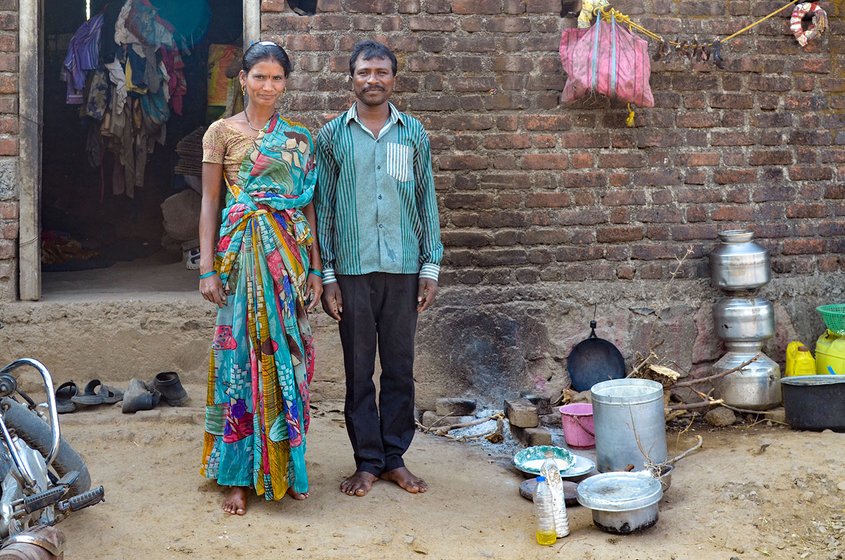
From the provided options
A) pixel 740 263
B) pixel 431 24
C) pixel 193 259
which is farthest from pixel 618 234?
pixel 193 259

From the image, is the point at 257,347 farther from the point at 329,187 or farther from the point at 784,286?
the point at 784,286

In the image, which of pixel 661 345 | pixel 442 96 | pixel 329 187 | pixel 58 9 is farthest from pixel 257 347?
pixel 58 9

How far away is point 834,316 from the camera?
198 inches

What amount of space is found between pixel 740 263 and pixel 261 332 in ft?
9.66

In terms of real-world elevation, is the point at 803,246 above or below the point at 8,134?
below

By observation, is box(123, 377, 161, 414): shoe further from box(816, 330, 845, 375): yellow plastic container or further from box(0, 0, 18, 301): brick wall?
box(816, 330, 845, 375): yellow plastic container

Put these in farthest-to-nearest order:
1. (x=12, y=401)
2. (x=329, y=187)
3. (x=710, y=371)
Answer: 1. (x=710, y=371)
2. (x=329, y=187)
3. (x=12, y=401)

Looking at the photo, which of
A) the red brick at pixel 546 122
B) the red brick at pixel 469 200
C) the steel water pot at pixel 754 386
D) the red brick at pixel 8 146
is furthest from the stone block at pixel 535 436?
the red brick at pixel 8 146

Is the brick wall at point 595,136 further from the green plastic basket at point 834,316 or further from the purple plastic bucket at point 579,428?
the purple plastic bucket at point 579,428

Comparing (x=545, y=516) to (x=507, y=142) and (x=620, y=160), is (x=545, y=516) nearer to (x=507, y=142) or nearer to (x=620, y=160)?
(x=507, y=142)

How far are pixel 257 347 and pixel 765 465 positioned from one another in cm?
239

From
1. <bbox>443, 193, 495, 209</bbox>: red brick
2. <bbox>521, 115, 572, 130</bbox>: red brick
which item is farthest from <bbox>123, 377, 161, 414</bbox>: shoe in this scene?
<bbox>521, 115, 572, 130</bbox>: red brick

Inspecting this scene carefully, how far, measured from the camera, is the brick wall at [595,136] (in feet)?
16.2

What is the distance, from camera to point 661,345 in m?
5.25
